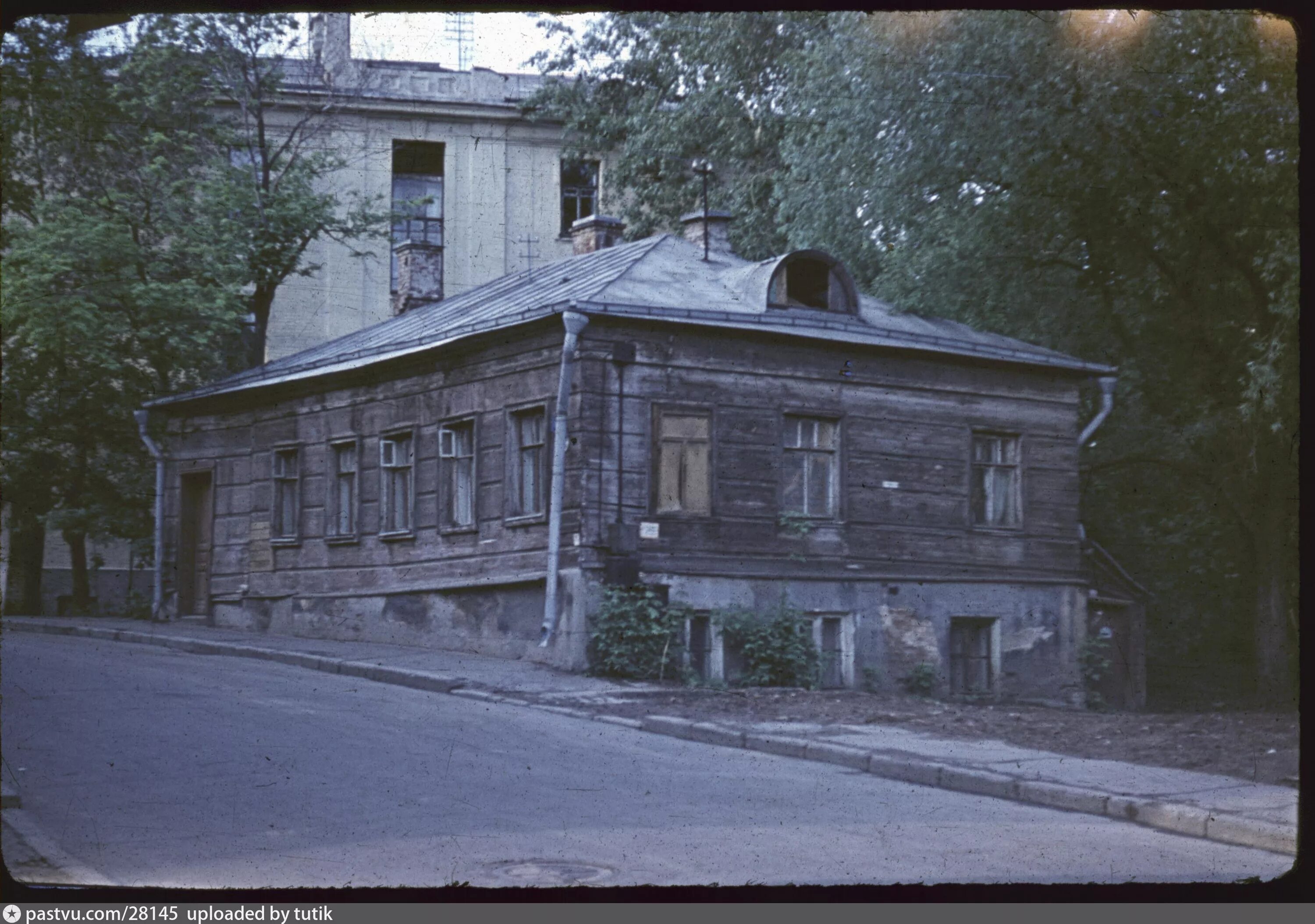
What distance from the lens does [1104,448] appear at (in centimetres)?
2450

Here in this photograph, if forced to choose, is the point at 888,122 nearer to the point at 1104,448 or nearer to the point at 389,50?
the point at 1104,448

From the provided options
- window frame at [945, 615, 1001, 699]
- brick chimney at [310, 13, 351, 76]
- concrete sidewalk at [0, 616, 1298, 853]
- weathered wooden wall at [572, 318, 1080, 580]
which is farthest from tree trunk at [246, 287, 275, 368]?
window frame at [945, 615, 1001, 699]

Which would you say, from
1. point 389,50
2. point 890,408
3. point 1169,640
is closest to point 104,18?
point 389,50

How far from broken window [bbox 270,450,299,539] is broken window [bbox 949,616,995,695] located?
10.3 metres

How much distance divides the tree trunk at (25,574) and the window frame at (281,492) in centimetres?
386

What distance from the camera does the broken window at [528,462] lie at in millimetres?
20953

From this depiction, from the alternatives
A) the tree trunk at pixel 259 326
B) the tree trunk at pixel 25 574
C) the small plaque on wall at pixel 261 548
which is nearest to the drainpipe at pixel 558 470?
the small plaque on wall at pixel 261 548

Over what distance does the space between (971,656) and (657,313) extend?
22.6 feet

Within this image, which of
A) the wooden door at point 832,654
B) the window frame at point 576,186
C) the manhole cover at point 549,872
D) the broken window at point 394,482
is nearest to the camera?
the manhole cover at point 549,872

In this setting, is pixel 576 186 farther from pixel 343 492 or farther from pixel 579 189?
pixel 343 492

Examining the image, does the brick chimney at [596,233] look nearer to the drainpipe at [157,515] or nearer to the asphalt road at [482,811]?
the drainpipe at [157,515]

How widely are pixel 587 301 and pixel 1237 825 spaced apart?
473 inches

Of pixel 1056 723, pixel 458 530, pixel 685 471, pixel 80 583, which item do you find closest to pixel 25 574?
pixel 80 583

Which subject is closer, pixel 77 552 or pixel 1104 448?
pixel 1104 448
